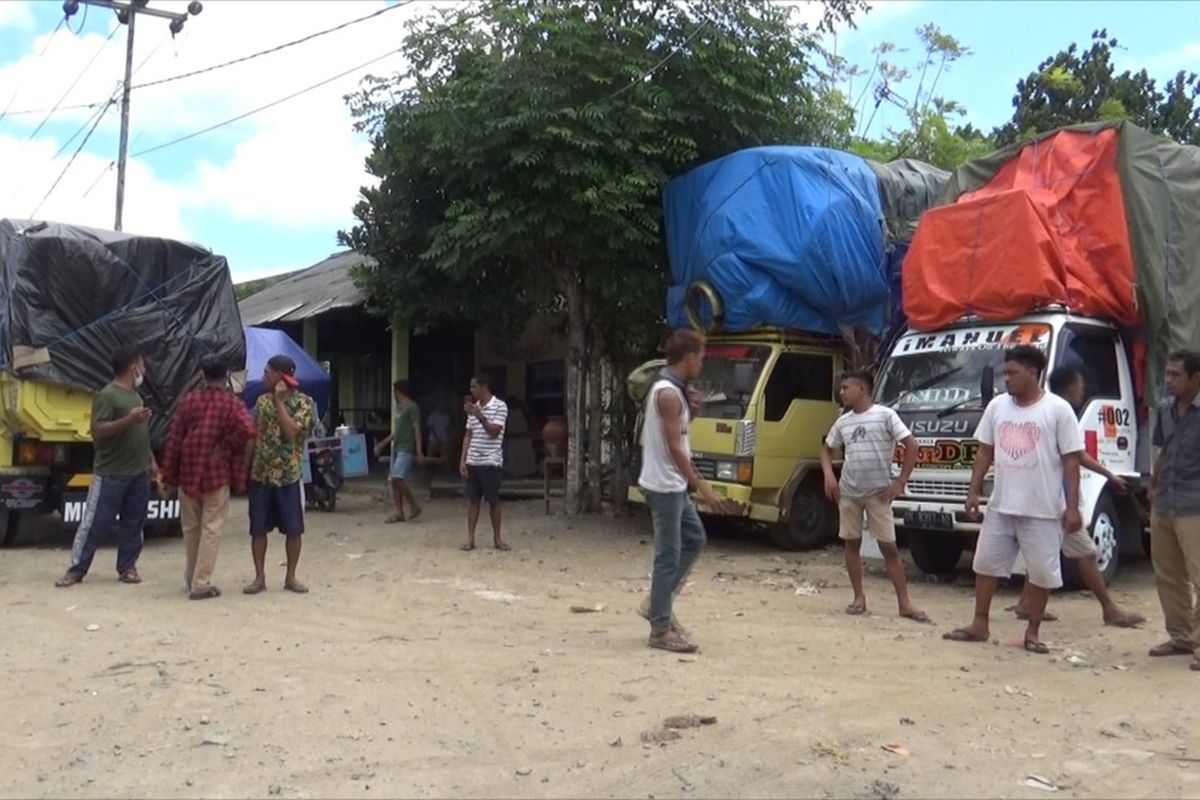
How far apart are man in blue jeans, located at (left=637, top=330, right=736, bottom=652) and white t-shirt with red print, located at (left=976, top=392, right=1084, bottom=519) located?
5.54ft

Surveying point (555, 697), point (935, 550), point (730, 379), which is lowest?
point (555, 697)

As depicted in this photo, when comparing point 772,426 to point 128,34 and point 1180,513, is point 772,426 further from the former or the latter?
point 128,34

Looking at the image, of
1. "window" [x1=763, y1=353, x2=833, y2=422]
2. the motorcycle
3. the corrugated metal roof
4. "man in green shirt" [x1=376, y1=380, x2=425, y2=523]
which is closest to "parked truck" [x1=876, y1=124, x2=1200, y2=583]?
"window" [x1=763, y1=353, x2=833, y2=422]

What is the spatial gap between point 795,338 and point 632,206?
6.99 feet

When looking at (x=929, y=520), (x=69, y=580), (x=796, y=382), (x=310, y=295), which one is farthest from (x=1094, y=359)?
(x=310, y=295)

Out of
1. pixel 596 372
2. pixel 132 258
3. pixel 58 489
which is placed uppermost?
pixel 132 258

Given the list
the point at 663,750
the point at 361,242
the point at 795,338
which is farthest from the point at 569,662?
the point at 361,242

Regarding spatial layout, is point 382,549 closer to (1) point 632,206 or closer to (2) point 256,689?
(1) point 632,206

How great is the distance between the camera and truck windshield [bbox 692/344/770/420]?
11289 millimetres

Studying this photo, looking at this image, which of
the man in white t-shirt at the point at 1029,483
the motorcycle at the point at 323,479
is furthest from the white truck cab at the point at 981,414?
the motorcycle at the point at 323,479

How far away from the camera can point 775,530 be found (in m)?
11.3

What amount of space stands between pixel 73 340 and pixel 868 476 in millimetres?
7370

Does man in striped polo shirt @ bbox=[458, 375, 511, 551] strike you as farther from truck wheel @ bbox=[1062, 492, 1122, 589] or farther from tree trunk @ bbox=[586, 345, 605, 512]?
truck wheel @ bbox=[1062, 492, 1122, 589]

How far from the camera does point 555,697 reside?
5.59m
